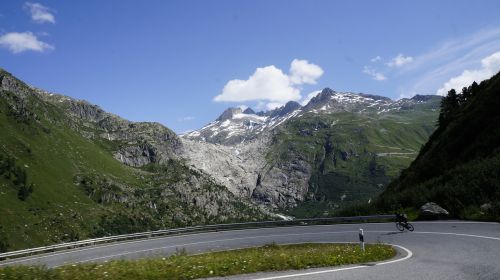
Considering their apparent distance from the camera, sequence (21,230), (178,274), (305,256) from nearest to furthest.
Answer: (178,274) → (305,256) → (21,230)

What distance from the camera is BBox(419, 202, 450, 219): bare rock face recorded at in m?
36.2

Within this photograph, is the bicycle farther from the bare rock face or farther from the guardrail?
the guardrail

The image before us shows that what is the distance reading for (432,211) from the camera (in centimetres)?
3678

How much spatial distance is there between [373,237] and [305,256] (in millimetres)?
14442

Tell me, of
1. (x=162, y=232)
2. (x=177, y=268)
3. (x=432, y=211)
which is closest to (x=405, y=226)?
(x=432, y=211)

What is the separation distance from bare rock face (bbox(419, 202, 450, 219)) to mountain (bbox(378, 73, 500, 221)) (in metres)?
0.73

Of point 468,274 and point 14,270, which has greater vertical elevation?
point 14,270

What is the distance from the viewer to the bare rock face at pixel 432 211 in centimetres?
3619

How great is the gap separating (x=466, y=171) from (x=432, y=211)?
25.2 ft

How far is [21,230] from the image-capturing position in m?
198

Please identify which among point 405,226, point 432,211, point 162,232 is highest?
point 432,211

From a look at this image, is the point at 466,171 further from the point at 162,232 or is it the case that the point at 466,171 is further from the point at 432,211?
the point at 162,232

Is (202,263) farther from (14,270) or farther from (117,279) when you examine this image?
(14,270)

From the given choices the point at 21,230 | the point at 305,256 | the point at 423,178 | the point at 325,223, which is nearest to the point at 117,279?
the point at 305,256
